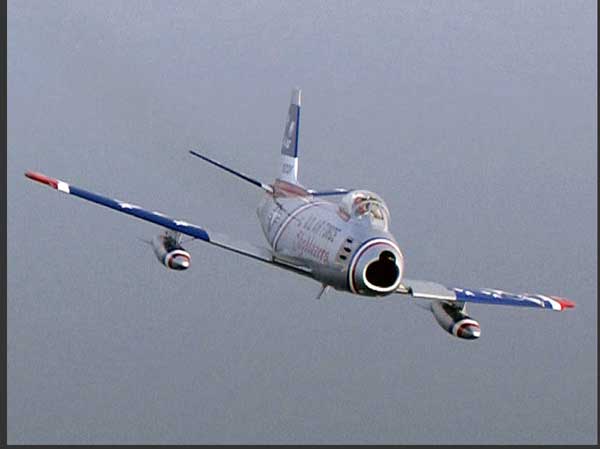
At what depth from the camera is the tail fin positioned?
277 feet

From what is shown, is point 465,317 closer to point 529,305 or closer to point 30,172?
point 529,305

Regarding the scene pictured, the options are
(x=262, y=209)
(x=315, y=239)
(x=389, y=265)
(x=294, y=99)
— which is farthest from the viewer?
(x=294, y=99)

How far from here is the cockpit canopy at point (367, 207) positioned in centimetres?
6550

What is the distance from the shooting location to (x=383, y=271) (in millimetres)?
63062

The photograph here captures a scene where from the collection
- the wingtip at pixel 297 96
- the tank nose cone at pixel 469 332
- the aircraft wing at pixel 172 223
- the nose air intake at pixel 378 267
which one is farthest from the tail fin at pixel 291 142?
the nose air intake at pixel 378 267

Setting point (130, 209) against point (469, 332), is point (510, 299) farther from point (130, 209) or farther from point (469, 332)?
point (130, 209)

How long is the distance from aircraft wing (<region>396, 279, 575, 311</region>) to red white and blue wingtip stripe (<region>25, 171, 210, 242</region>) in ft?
35.6

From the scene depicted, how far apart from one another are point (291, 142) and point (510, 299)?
2064cm

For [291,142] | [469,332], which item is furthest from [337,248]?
[291,142]

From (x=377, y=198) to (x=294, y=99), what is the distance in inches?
877

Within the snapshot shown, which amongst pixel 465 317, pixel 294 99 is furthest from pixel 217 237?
pixel 294 99

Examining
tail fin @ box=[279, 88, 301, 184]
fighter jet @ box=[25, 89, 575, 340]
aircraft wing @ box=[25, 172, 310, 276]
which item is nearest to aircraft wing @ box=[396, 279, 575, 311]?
fighter jet @ box=[25, 89, 575, 340]

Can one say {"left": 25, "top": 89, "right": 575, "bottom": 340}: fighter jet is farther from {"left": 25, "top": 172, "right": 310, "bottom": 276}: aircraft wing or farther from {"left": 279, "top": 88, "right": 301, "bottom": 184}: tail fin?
{"left": 279, "top": 88, "right": 301, "bottom": 184}: tail fin

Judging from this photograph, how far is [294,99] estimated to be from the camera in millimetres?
87375
